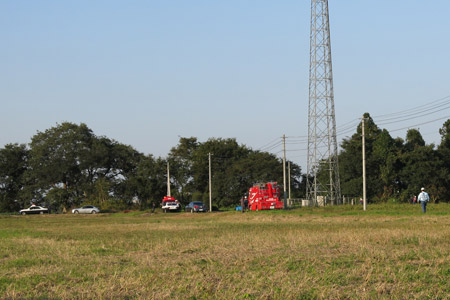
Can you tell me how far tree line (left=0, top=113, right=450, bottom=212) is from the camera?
87875 millimetres

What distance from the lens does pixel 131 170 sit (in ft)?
336

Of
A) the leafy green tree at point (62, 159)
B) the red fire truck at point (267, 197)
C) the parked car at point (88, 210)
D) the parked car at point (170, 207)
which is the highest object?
the leafy green tree at point (62, 159)

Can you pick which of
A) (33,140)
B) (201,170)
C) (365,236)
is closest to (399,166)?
(201,170)

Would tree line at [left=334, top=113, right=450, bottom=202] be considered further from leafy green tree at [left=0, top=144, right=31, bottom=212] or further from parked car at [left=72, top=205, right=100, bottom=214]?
leafy green tree at [left=0, top=144, right=31, bottom=212]

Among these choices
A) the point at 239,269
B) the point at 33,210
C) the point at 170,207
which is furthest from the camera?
the point at 33,210

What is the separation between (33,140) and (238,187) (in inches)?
1277

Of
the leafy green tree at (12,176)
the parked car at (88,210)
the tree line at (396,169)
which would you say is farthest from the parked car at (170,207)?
the leafy green tree at (12,176)

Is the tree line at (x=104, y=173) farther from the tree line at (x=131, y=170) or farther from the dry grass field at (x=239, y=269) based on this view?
the dry grass field at (x=239, y=269)

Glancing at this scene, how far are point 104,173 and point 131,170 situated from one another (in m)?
4.45

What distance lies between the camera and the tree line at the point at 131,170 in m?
87.9

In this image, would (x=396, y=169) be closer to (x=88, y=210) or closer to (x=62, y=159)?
(x=88, y=210)

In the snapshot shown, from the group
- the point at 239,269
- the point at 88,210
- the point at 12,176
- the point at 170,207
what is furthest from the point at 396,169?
the point at 239,269

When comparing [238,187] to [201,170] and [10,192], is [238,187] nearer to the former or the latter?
[201,170]

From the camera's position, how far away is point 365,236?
20703mm
